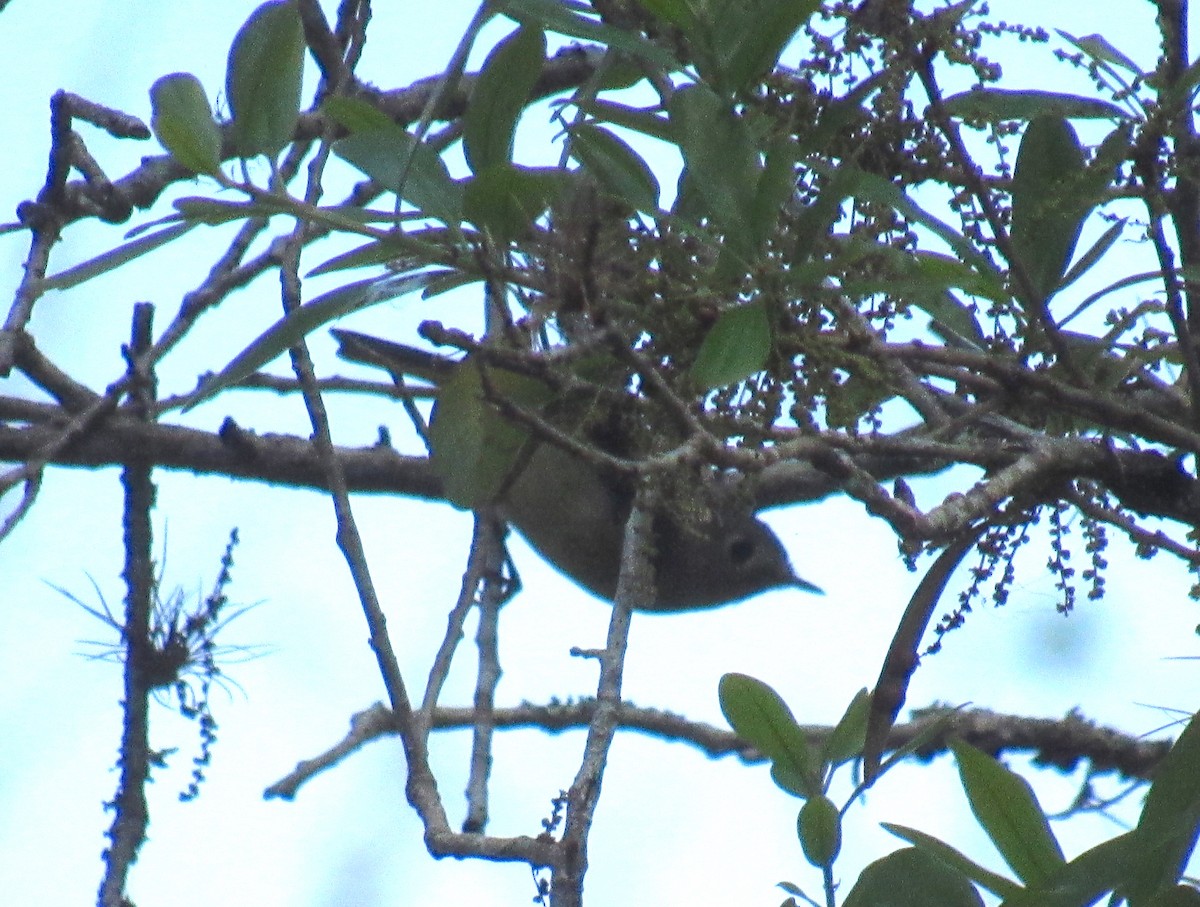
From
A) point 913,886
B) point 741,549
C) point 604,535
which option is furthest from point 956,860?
point 741,549

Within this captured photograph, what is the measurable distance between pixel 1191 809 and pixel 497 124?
37.7 inches

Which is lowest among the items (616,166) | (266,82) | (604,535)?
(616,166)

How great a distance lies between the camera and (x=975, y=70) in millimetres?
1493

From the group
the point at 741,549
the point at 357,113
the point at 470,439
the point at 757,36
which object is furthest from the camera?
the point at 741,549

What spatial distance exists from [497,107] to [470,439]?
53 cm

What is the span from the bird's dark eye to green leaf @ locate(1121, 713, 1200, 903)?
4.29m

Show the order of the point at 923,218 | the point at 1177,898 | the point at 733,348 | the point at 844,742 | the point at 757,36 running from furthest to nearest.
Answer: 1. the point at 844,742
2. the point at 923,218
3. the point at 757,36
4. the point at 733,348
5. the point at 1177,898

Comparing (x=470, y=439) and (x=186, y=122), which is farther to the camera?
(x=470, y=439)

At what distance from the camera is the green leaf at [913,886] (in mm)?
1314

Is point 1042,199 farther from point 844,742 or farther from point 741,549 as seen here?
point 741,549

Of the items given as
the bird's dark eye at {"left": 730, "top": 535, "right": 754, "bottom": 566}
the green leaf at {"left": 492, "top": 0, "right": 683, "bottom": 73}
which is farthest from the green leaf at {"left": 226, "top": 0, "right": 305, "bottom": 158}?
the bird's dark eye at {"left": 730, "top": 535, "right": 754, "bottom": 566}

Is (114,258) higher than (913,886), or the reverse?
(114,258)

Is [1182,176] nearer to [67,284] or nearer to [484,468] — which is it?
[484,468]

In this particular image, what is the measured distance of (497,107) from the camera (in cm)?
160
